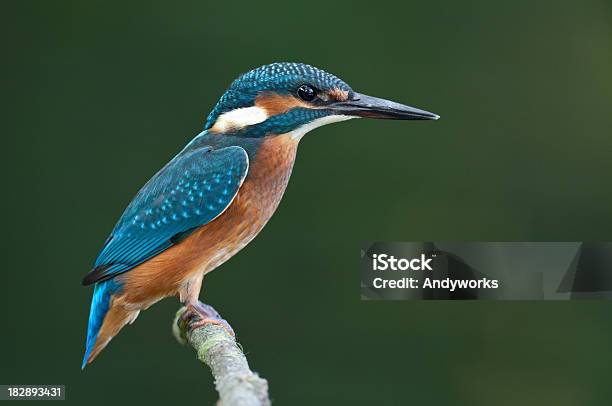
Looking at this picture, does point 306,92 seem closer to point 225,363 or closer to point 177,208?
point 177,208

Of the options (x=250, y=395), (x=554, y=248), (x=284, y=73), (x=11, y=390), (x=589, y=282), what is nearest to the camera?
(x=250, y=395)

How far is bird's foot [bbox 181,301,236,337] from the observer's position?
7.77ft

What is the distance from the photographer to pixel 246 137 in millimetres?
2367

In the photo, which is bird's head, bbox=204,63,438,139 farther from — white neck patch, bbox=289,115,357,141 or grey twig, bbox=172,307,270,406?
grey twig, bbox=172,307,270,406

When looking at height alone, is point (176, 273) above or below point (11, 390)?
above

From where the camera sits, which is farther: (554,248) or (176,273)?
(554,248)

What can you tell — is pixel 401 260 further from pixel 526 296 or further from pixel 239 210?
pixel 239 210

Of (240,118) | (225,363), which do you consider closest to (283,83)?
(240,118)

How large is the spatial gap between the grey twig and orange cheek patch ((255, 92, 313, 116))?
1.75ft

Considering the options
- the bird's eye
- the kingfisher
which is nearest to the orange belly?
the kingfisher

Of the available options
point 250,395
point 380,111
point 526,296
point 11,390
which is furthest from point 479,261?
point 250,395

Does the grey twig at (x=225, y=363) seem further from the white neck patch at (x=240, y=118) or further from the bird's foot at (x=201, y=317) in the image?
the white neck patch at (x=240, y=118)

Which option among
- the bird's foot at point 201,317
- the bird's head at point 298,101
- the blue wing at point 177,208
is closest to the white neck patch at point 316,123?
the bird's head at point 298,101

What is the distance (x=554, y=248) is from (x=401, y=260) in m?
0.95
